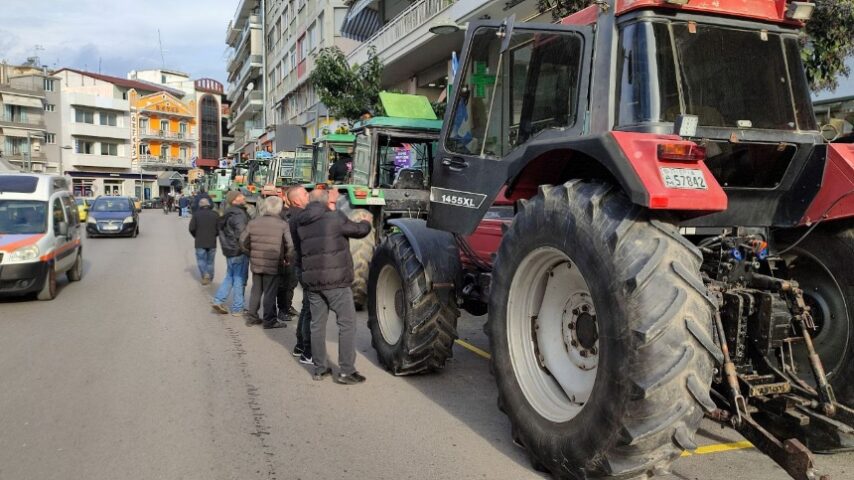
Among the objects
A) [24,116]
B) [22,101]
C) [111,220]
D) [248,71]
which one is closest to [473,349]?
[111,220]

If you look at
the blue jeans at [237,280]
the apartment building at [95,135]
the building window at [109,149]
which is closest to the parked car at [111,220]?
the blue jeans at [237,280]

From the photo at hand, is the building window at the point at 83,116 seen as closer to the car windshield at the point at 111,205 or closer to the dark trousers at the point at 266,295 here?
the car windshield at the point at 111,205

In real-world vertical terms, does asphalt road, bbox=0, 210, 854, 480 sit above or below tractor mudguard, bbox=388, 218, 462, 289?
below

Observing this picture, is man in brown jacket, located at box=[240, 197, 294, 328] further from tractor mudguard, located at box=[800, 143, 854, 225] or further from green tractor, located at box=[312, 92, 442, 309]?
tractor mudguard, located at box=[800, 143, 854, 225]

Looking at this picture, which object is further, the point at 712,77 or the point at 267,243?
the point at 267,243

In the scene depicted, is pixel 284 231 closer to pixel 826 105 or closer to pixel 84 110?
pixel 826 105

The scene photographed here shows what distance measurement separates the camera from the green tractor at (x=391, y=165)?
31.0 feet

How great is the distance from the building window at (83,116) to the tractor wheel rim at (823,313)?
7568cm

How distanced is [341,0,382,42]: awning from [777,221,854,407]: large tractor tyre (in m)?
24.1

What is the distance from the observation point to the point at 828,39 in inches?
262

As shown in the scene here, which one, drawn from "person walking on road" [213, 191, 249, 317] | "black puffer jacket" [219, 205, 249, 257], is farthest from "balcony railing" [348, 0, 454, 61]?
"person walking on road" [213, 191, 249, 317]

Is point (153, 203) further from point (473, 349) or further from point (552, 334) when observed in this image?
point (552, 334)

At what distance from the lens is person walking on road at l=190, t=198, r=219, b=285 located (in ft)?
37.2

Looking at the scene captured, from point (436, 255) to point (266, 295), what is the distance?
3.60 metres
